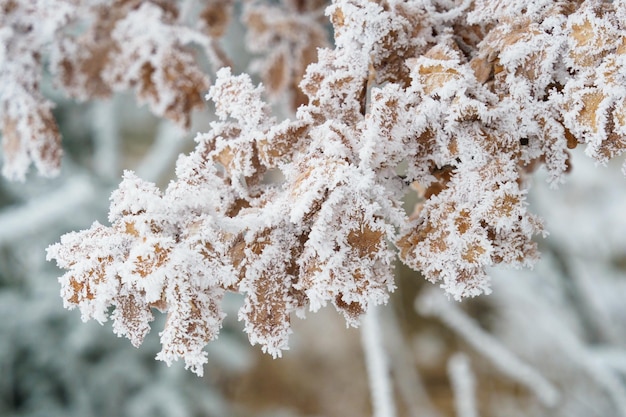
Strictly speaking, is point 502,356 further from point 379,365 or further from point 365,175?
point 365,175

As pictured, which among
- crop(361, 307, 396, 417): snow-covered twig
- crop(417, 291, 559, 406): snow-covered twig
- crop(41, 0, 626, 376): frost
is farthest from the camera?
crop(417, 291, 559, 406): snow-covered twig

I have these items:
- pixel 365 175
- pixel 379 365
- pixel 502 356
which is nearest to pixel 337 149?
pixel 365 175

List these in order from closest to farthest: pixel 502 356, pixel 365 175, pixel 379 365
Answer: pixel 365 175
pixel 379 365
pixel 502 356

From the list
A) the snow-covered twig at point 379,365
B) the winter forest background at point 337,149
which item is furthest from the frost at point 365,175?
Result: the snow-covered twig at point 379,365

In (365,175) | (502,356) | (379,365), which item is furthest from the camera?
(502,356)

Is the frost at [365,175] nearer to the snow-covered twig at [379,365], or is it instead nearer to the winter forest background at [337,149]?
the winter forest background at [337,149]

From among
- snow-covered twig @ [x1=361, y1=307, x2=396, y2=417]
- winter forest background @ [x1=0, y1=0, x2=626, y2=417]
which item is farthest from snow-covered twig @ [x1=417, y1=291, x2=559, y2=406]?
winter forest background @ [x1=0, y1=0, x2=626, y2=417]

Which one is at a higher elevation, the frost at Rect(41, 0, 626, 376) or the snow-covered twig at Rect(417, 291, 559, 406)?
the snow-covered twig at Rect(417, 291, 559, 406)

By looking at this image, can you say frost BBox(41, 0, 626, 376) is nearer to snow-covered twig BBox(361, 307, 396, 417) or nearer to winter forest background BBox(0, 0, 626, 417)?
winter forest background BBox(0, 0, 626, 417)

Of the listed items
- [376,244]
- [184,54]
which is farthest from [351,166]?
[184,54]

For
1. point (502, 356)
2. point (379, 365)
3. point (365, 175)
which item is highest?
point (502, 356)

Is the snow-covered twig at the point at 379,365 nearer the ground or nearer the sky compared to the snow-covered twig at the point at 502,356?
nearer the ground
